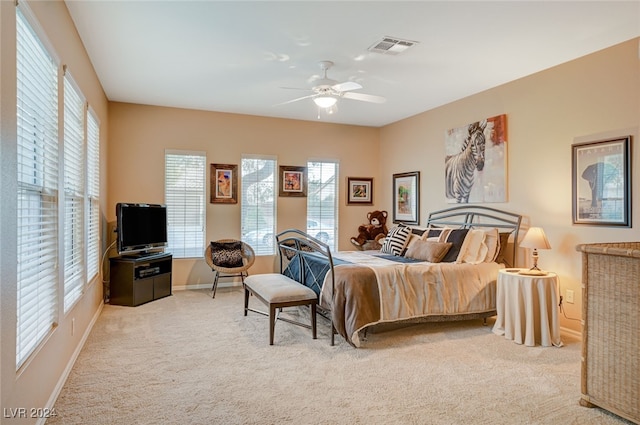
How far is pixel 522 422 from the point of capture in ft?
7.84

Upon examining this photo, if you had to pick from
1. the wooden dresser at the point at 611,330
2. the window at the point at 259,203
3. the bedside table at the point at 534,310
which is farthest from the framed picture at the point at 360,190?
the wooden dresser at the point at 611,330

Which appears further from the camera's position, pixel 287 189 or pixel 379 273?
pixel 287 189

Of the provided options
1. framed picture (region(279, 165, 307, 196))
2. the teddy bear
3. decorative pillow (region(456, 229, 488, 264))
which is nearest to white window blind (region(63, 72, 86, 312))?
framed picture (region(279, 165, 307, 196))

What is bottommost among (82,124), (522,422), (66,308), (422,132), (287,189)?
(522,422)

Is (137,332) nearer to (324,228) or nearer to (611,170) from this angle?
(324,228)

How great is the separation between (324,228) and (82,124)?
4.14 meters

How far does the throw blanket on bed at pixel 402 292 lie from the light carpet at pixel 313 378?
0.24 meters

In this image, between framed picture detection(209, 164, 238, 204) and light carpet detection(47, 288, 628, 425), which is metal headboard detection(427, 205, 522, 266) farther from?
framed picture detection(209, 164, 238, 204)

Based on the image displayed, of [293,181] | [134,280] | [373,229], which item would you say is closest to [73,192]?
[134,280]

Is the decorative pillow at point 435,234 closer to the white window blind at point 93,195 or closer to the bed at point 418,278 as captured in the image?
the bed at point 418,278

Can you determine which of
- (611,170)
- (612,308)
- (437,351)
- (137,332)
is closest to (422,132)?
(611,170)

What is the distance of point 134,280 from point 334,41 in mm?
3639

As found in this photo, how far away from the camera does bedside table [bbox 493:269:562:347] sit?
3678 millimetres

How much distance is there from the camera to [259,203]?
6543 millimetres
